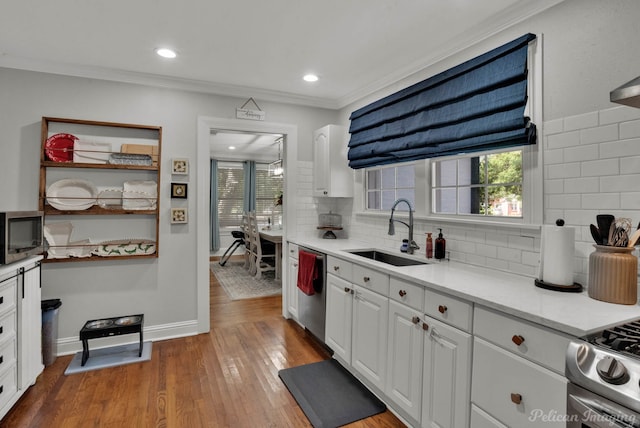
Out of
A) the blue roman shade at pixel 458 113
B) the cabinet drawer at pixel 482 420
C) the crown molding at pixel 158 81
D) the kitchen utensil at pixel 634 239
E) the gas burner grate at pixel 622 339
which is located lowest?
the cabinet drawer at pixel 482 420

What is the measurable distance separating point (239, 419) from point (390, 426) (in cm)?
90

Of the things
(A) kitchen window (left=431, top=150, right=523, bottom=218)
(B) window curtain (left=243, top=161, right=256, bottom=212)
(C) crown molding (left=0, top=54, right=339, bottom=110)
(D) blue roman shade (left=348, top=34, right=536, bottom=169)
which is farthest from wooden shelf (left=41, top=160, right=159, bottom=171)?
(B) window curtain (left=243, top=161, right=256, bottom=212)

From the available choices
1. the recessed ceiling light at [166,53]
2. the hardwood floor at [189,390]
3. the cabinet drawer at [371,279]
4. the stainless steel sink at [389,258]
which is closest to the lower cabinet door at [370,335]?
the cabinet drawer at [371,279]

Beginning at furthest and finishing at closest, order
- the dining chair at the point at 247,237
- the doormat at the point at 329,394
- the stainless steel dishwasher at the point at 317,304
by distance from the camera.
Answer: the dining chair at the point at 247,237, the stainless steel dishwasher at the point at 317,304, the doormat at the point at 329,394

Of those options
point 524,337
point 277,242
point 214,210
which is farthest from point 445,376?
point 214,210

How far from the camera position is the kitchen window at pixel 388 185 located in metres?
3.03

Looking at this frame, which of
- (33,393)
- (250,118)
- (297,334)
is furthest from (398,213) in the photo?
(33,393)

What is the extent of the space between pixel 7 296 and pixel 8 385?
1.76 ft

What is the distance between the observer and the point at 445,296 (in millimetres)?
1703

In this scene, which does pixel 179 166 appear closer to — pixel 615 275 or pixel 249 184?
pixel 615 275

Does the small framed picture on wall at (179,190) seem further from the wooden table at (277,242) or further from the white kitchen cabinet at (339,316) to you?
the wooden table at (277,242)

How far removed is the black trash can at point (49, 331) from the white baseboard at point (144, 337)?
111 millimetres

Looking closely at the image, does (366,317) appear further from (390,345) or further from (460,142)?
(460,142)

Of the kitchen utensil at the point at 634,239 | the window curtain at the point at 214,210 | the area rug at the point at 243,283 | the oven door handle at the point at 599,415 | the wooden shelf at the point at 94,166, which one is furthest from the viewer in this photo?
the window curtain at the point at 214,210
